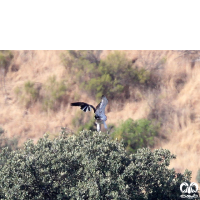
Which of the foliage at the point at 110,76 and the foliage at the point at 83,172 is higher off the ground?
the foliage at the point at 110,76

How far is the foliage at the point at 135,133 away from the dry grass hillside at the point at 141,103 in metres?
0.73

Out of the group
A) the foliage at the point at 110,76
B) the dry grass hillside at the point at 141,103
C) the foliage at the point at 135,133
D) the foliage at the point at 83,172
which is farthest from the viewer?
the foliage at the point at 110,76

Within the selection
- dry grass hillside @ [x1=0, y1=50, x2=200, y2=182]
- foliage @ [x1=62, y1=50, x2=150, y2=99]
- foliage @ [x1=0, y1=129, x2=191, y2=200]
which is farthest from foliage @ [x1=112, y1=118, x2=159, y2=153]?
foliage @ [x1=0, y1=129, x2=191, y2=200]

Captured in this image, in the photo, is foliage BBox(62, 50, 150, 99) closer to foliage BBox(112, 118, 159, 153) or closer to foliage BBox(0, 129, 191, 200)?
foliage BBox(112, 118, 159, 153)

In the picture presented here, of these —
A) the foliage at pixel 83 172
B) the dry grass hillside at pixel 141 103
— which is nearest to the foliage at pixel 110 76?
the dry grass hillside at pixel 141 103

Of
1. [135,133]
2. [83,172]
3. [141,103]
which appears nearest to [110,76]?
[141,103]

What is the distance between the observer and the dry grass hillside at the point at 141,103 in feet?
59.8

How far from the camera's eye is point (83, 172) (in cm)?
893

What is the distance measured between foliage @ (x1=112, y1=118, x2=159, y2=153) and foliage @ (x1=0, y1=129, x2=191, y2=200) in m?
6.99

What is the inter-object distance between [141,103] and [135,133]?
2.89 meters

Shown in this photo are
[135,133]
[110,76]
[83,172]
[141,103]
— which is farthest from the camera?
[110,76]

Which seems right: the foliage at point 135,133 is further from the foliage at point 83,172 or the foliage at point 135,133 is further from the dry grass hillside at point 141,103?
the foliage at point 83,172

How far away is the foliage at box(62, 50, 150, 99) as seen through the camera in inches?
791

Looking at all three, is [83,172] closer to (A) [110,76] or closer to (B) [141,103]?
(B) [141,103]
